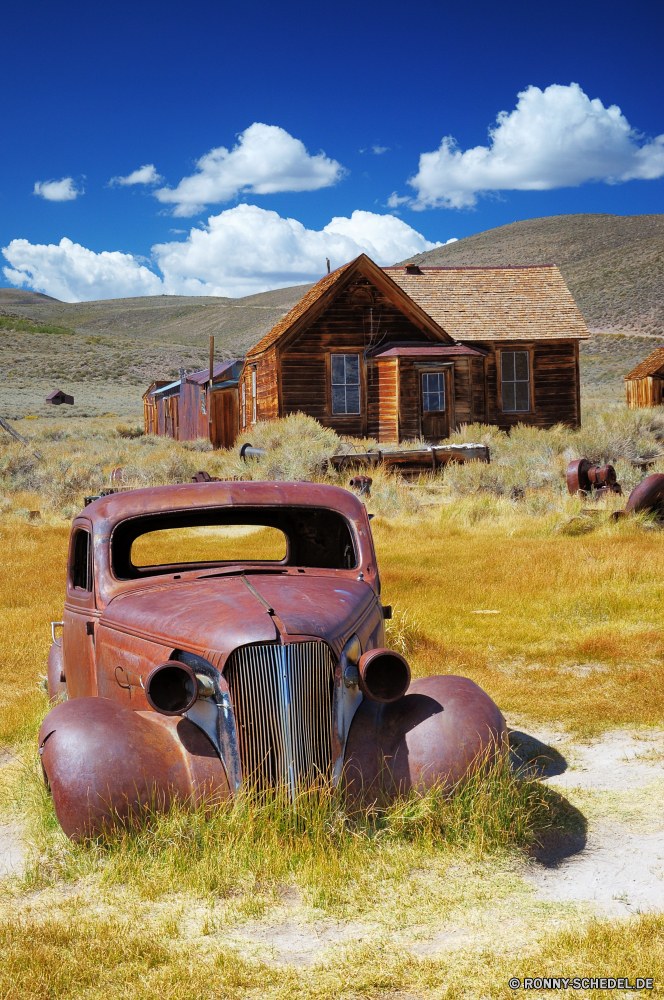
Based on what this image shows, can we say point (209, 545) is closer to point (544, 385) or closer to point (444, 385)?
point (444, 385)

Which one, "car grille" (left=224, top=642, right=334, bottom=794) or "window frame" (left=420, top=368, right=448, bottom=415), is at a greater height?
"window frame" (left=420, top=368, right=448, bottom=415)

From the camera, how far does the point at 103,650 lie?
176 inches

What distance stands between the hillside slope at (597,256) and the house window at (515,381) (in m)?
51.8

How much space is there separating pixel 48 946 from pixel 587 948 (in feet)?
6.40

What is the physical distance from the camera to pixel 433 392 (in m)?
25.0

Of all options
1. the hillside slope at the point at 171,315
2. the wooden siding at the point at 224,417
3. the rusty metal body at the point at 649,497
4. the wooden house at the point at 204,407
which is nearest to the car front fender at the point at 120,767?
the rusty metal body at the point at 649,497

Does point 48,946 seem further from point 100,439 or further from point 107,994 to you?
point 100,439

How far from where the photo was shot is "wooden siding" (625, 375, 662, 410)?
134 ft

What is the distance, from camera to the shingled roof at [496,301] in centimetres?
2602

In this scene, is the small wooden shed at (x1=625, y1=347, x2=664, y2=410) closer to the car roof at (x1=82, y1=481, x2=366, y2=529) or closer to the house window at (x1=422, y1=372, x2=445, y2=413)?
the house window at (x1=422, y1=372, x2=445, y2=413)

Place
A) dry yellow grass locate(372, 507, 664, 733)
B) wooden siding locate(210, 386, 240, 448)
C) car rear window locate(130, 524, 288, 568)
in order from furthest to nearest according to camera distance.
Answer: wooden siding locate(210, 386, 240, 448)
car rear window locate(130, 524, 288, 568)
dry yellow grass locate(372, 507, 664, 733)

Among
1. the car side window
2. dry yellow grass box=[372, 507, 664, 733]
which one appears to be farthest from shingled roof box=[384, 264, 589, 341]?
the car side window

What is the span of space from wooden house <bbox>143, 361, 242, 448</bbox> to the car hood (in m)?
26.5

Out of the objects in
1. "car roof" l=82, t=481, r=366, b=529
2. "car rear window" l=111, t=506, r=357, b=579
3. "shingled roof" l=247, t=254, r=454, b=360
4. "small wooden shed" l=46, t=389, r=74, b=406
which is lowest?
"car rear window" l=111, t=506, r=357, b=579
